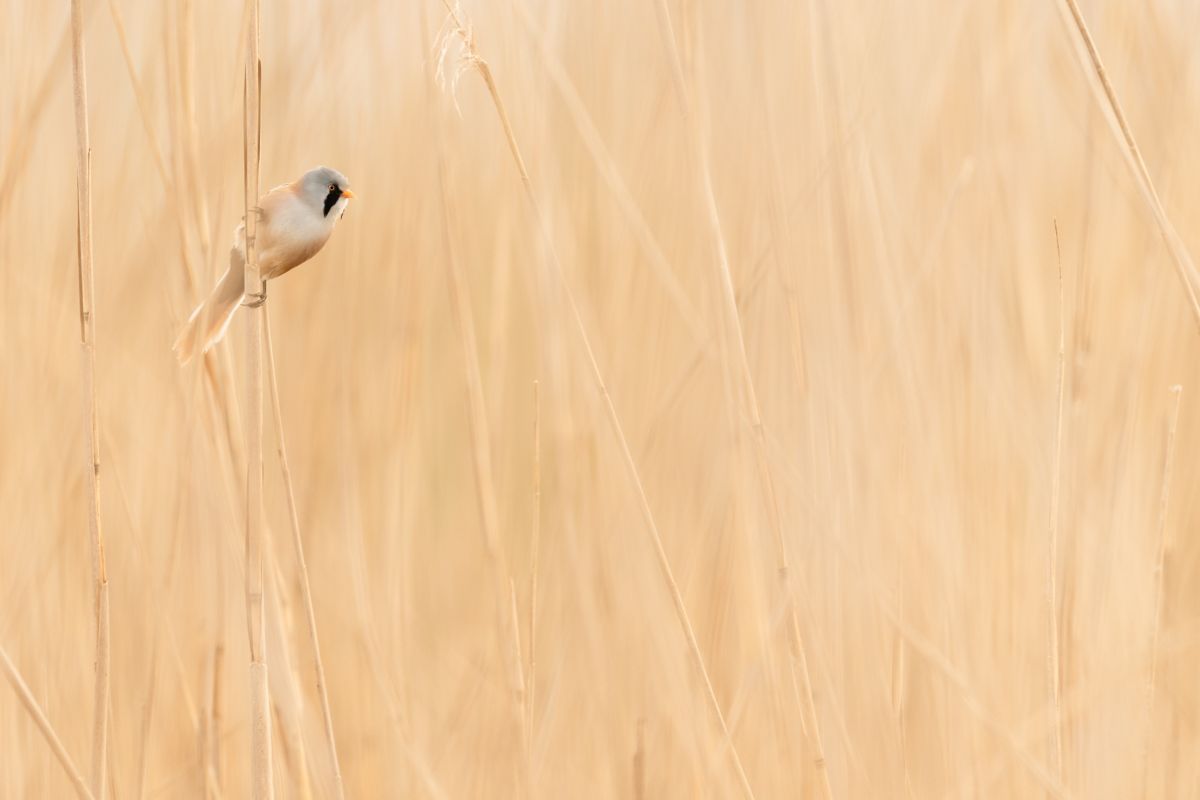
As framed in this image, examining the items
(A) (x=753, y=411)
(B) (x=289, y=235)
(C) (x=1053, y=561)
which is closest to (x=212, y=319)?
(B) (x=289, y=235)

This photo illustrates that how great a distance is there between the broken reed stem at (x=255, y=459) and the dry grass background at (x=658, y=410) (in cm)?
10

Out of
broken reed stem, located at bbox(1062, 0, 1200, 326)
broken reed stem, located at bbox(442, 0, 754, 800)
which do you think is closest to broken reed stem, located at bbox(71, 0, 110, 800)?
broken reed stem, located at bbox(442, 0, 754, 800)

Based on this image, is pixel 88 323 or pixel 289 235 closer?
pixel 88 323

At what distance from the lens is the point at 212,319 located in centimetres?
89

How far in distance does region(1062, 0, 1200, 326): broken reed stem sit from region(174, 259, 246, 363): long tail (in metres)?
0.52

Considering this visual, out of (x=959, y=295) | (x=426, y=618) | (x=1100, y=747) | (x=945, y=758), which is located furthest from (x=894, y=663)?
(x=426, y=618)

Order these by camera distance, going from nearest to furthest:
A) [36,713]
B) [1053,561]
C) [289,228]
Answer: [36,713], [1053,561], [289,228]

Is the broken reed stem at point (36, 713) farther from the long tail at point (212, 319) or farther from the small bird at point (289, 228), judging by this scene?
the small bird at point (289, 228)

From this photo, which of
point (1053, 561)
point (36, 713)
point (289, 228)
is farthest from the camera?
point (289, 228)

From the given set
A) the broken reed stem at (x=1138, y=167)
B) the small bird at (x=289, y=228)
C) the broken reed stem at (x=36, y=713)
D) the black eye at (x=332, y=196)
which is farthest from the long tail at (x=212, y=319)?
the broken reed stem at (x=1138, y=167)

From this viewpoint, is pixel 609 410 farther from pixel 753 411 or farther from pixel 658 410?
pixel 658 410

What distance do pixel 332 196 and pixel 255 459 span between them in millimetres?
443

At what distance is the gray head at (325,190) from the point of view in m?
1.00

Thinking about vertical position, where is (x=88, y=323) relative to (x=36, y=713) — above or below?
above
